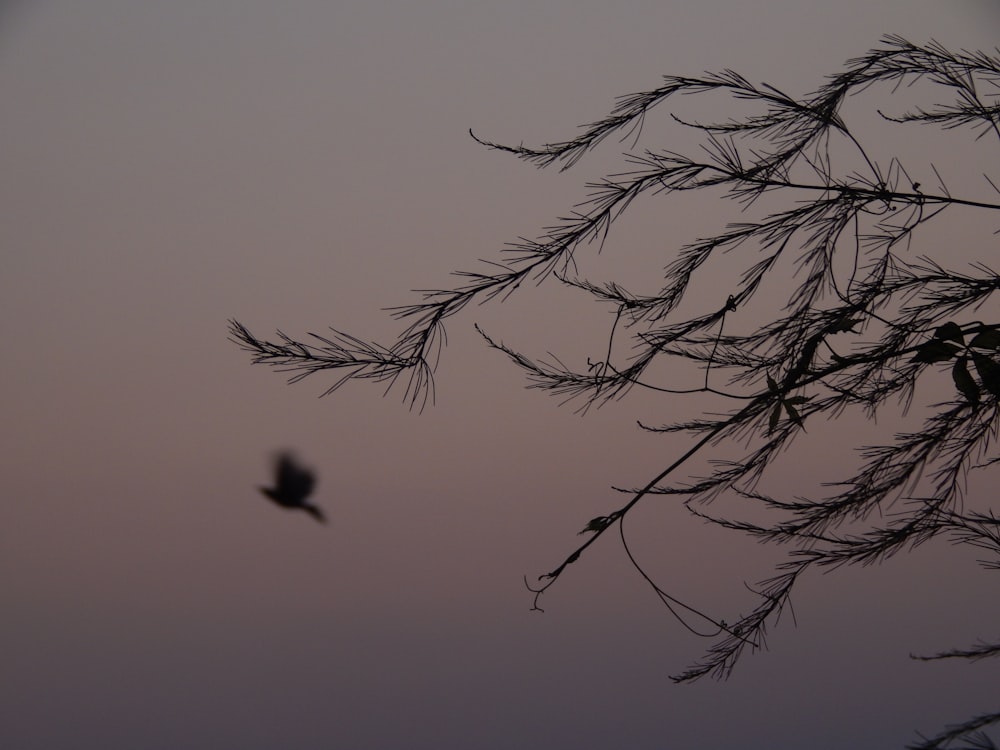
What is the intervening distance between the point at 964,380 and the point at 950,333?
0.06 m

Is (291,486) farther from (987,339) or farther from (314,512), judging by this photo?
(987,339)

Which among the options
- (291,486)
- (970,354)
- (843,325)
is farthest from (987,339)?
(291,486)

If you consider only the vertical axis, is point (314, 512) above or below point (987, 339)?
above

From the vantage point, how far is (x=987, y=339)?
1.13 meters

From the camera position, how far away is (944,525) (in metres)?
1.30

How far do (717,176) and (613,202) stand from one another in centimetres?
15

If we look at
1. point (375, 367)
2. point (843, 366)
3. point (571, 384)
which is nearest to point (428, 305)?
point (375, 367)

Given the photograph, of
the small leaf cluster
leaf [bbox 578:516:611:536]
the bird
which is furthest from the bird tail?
the small leaf cluster

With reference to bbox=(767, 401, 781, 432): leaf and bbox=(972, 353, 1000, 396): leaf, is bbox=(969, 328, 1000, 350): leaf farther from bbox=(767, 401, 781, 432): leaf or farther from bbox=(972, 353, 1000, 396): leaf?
bbox=(767, 401, 781, 432): leaf

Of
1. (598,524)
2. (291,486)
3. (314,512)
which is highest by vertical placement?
(291,486)

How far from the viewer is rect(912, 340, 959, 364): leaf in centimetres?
115

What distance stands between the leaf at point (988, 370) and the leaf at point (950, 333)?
3 cm

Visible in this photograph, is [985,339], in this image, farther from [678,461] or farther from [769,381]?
[678,461]

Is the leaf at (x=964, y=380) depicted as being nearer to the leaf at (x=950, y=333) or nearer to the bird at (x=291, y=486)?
the leaf at (x=950, y=333)
